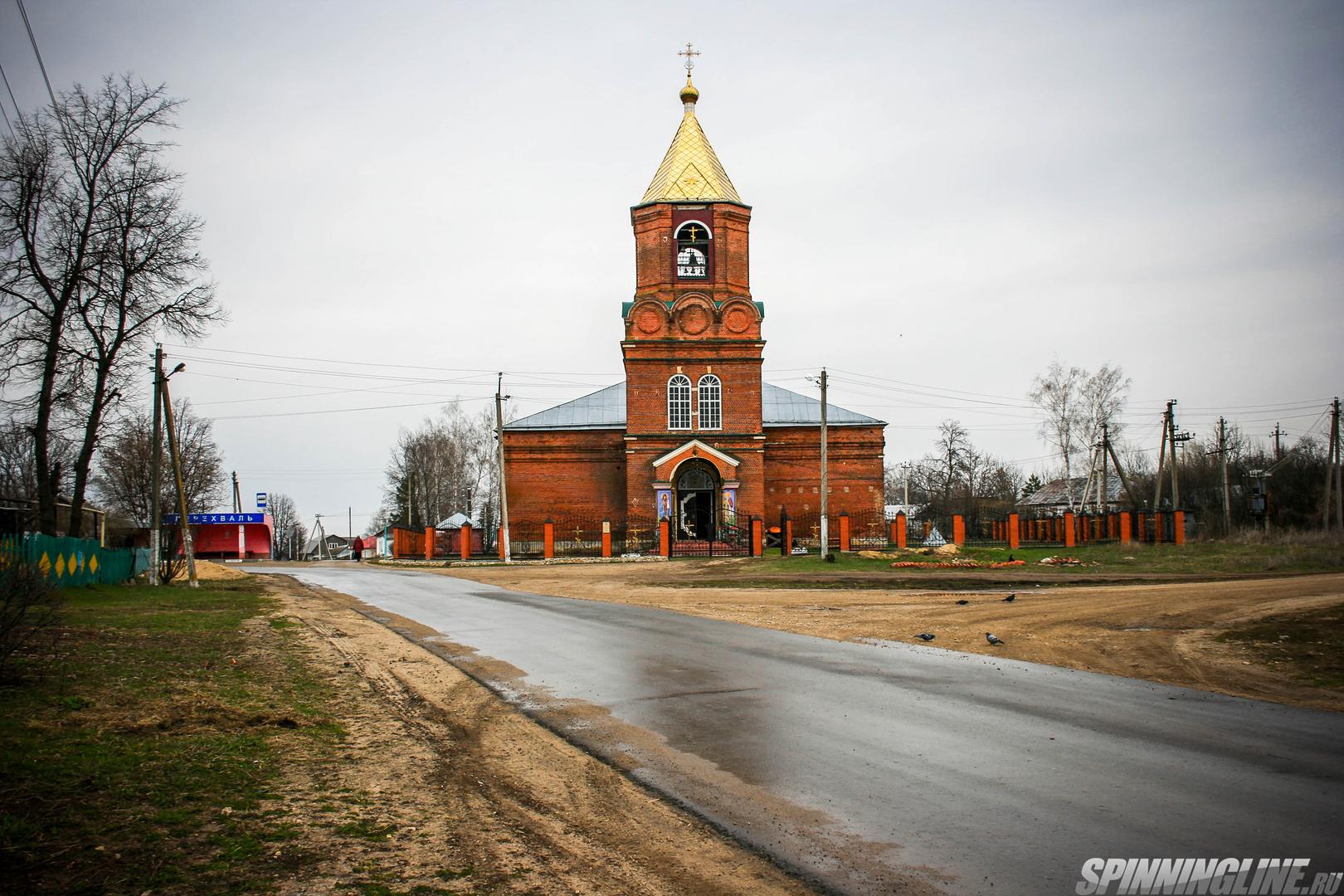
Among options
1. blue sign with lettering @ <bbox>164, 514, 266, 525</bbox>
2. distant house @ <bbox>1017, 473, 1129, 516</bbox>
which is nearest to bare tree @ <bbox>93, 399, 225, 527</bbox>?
blue sign with lettering @ <bbox>164, 514, 266, 525</bbox>

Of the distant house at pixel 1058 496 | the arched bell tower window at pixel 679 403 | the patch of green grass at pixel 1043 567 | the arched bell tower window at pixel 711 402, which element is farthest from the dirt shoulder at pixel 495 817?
the distant house at pixel 1058 496

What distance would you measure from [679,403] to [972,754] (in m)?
32.3

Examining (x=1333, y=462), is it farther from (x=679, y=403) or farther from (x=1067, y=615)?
(x=1067, y=615)

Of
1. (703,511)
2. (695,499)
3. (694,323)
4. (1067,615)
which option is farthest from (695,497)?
(1067,615)

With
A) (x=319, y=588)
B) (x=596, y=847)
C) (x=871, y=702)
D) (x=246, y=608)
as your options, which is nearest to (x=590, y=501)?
(x=319, y=588)

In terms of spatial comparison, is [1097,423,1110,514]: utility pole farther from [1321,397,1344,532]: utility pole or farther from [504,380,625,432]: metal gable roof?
[504,380,625,432]: metal gable roof

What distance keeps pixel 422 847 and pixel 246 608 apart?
46.5ft

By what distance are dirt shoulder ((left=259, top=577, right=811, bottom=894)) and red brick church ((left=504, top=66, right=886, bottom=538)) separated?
96.8ft

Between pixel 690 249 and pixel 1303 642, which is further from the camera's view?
pixel 690 249

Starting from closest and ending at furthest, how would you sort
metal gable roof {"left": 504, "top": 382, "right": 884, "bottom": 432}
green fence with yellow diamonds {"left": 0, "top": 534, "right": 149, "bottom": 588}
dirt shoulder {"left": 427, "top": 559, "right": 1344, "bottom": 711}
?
dirt shoulder {"left": 427, "top": 559, "right": 1344, "bottom": 711} < green fence with yellow diamonds {"left": 0, "top": 534, "right": 149, "bottom": 588} < metal gable roof {"left": 504, "top": 382, "right": 884, "bottom": 432}

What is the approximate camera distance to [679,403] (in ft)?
125

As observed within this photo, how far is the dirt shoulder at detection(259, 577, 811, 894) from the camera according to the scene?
4.20m

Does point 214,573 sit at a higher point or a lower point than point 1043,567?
lower

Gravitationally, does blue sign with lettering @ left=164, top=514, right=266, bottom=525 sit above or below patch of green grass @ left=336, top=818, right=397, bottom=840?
above
